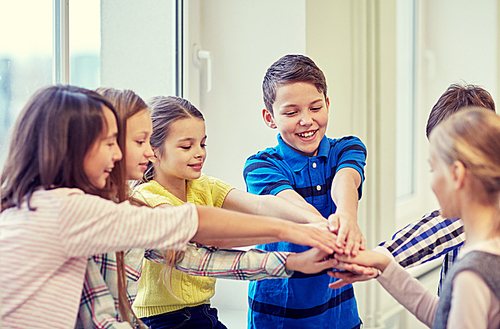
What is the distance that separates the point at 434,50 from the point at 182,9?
1.63m

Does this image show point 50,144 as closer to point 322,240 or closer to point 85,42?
point 322,240

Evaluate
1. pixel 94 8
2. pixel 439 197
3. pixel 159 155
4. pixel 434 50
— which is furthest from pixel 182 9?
pixel 434 50

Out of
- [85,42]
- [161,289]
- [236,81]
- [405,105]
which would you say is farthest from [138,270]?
[405,105]

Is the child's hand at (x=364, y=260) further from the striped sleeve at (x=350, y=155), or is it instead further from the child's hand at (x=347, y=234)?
the striped sleeve at (x=350, y=155)

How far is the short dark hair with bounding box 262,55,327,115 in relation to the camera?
112 cm

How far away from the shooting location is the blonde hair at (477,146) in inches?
28.0

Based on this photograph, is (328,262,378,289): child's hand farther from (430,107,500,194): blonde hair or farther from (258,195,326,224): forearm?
(430,107,500,194): blonde hair

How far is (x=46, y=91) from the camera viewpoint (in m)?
0.75

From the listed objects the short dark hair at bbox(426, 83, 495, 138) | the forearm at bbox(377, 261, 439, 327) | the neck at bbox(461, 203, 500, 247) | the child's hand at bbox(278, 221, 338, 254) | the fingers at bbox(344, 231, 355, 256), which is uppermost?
the short dark hair at bbox(426, 83, 495, 138)

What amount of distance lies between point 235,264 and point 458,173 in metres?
0.46

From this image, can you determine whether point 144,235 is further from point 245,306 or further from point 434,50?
point 434,50

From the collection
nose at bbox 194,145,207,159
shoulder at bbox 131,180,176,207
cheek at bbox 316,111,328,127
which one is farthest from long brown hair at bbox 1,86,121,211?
cheek at bbox 316,111,328,127

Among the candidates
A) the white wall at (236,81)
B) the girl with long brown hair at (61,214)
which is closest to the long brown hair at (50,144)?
the girl with long brown hair at (61,214)

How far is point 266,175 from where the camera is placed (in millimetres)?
1110
